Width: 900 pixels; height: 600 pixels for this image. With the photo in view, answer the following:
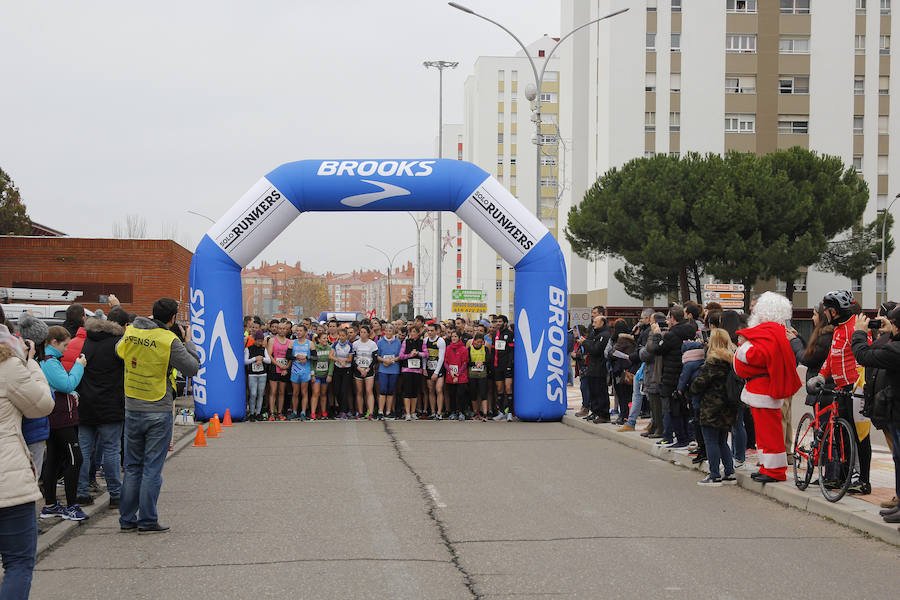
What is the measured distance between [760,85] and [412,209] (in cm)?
4090

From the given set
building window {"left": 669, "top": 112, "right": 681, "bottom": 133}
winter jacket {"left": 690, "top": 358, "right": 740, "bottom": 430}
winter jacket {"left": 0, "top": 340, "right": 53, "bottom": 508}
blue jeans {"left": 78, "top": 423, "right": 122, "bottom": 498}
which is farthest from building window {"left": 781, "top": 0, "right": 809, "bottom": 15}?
winter jacket {"left": 0, "top": 340, "right": 53, "bottom": 508}

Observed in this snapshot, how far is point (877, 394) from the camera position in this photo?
7691mm

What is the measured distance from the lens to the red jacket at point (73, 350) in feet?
→ 29.1

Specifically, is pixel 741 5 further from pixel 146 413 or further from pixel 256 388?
pixel 146 413

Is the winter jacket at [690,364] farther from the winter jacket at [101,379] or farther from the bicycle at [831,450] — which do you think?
the winter jacket at [101,379]

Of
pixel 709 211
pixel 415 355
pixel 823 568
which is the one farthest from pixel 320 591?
pixel 709 211

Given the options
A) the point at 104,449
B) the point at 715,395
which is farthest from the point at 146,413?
the point at 715,395

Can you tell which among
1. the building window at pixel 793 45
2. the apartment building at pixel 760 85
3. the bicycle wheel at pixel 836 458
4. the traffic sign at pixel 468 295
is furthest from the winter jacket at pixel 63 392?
the building window at pixel 793 45

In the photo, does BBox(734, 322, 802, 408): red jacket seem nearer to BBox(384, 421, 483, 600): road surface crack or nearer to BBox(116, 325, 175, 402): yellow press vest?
BBox(384, 421, 483, 600): road surface crack

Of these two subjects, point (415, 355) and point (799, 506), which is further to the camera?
point (415, 355)

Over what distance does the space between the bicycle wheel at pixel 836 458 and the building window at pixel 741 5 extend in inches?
1945

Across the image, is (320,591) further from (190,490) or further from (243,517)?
(190,490)

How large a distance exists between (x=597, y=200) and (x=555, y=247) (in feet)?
95.9

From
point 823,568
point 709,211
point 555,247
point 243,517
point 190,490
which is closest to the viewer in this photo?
point 823,568
